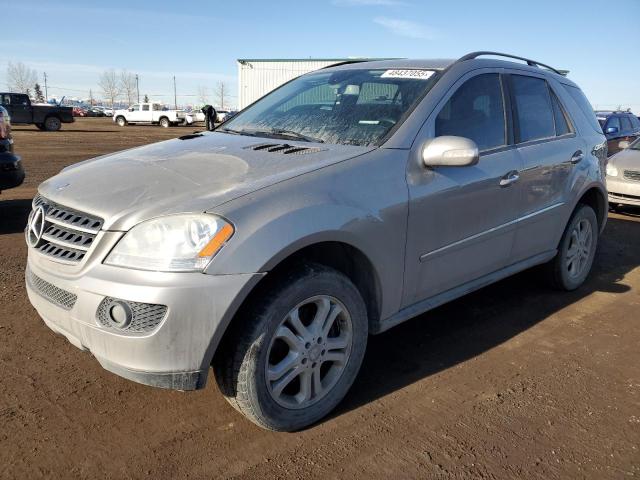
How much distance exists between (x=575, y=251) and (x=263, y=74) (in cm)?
2535

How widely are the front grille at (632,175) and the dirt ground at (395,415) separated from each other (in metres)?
5.25

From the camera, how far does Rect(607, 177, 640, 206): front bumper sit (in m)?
8.14

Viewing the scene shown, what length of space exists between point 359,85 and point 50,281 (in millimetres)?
2133

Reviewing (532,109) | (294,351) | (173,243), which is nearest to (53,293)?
(173,243)

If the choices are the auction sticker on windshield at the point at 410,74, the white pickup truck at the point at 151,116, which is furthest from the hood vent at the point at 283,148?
the white pickup truck at the point at 151,116

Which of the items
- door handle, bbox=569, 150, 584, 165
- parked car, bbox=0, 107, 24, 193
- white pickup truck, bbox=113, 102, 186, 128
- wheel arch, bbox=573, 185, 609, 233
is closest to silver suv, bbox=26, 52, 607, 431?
door handle, bbox=569, 150, 584, 165

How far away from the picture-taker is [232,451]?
2.39 metres

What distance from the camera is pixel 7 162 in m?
5.77

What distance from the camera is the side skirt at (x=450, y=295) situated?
9.45 ft

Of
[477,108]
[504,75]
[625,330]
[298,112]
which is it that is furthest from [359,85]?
[625,330]

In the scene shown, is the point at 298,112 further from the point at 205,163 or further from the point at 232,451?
Answer: the point at 232,451

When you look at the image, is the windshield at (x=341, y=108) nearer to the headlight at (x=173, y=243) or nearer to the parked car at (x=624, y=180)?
the headlight at (x=173, y=243)

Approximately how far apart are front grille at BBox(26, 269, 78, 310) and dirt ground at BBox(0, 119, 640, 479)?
615 millimetres

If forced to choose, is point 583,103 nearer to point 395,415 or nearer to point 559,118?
point 559,118
